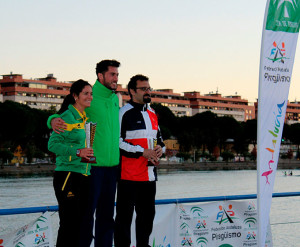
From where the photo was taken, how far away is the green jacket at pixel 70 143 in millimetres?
4910

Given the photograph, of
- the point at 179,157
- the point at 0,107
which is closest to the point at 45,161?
the point at 0,107

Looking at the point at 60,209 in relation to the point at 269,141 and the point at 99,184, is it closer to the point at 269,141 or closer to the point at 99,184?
the point at 99,184

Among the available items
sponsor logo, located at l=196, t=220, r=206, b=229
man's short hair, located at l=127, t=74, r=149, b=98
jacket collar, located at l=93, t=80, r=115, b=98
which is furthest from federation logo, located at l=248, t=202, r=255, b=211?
jacket collar, located at l=93, t=80, r=115, b=98

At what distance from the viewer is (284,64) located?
5195mm

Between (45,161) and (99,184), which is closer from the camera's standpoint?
(99,184)

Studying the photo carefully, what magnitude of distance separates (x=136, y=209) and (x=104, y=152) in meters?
0.67

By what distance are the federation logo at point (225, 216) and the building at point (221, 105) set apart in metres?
170

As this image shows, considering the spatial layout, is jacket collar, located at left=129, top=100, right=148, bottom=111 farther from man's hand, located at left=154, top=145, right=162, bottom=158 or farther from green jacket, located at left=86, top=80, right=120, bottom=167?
man's hand, located at left=154, top=145, right=162, bottom=158

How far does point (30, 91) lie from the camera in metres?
135

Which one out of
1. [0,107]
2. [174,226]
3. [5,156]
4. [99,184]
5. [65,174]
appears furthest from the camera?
[0,107]

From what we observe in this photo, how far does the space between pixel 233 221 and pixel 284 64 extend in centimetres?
192

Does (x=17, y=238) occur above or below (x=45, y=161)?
above

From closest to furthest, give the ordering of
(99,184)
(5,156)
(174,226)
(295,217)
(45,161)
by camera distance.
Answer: (99,184) → (174,226) → (295,217) → (5,156) → (45,161)

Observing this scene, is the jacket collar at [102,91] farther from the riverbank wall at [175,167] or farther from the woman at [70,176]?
the riverbank wall at [175,167]
